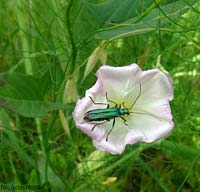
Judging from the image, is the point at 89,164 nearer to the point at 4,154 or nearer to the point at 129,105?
the point at 4,154

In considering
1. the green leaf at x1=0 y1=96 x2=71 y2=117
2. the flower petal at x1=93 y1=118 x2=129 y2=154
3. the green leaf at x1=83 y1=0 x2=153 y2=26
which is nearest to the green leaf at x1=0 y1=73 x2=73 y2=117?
the green leaf at x1=0 y1=96 x2=71 y2=117

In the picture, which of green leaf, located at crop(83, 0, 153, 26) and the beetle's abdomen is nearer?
the beetle's abdomen

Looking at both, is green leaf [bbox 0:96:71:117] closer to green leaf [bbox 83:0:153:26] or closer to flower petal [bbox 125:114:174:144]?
flower petal [bbox 125:114:174:144]

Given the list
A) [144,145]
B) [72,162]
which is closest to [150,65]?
[144,145]

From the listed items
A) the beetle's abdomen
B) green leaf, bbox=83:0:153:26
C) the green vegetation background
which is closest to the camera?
the beetle's abdomen

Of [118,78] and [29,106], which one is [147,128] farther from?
[29,106]

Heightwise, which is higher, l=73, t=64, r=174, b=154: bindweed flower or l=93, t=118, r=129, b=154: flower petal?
l=73, t=64, r=174, b=154: bindweed flower
